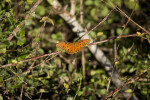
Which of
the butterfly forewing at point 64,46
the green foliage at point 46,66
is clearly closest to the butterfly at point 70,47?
the butterfly forewing at point 64,46

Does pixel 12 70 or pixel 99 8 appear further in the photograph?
pixel 99 8

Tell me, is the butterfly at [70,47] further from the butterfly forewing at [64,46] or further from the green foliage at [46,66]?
the green foliage at [46,66]

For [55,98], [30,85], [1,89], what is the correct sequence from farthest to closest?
[55,98] → [30,85] → [1,89]

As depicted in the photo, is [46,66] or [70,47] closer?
[70,47]

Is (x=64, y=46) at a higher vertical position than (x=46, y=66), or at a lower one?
higher

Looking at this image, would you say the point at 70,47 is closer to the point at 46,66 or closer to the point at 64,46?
the point at 64,46

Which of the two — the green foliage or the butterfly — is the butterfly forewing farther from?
the green foliage

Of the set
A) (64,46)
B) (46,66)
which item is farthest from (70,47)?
(46,66)

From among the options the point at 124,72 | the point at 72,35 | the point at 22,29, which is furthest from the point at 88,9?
the point at 22,29

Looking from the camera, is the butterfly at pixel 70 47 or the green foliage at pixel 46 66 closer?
the butterfly at pixel 70 47

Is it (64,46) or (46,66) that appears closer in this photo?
(64,46)

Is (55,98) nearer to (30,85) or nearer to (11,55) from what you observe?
(30,85)
